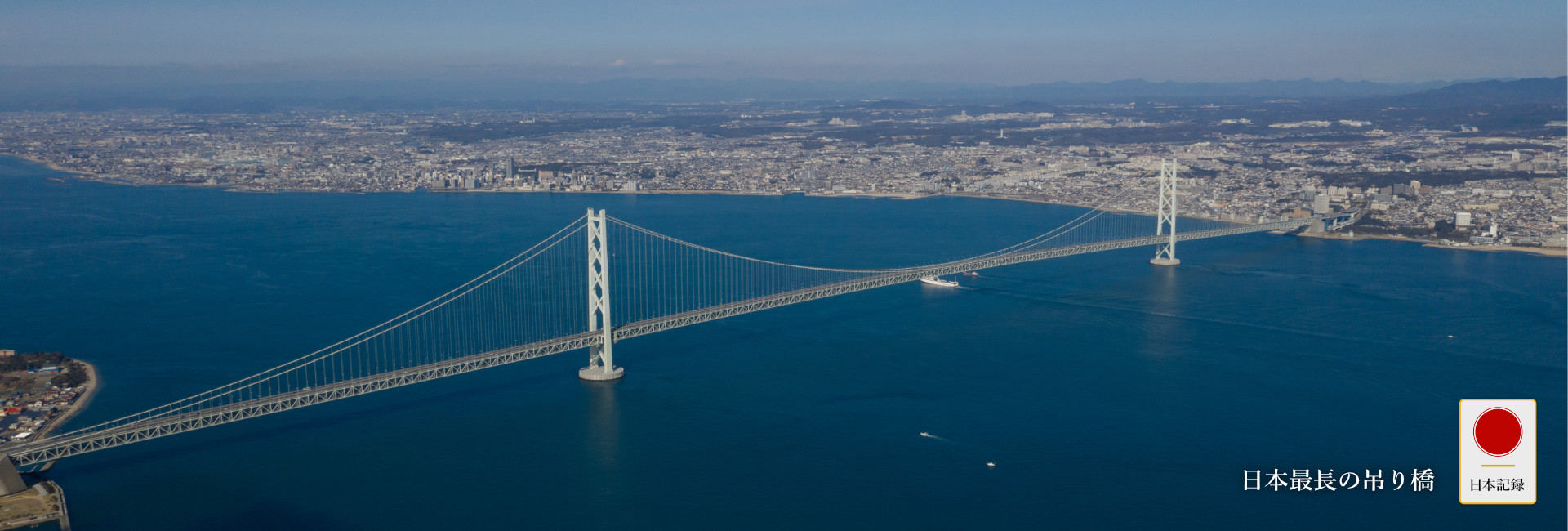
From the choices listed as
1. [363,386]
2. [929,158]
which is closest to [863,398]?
[363,386]

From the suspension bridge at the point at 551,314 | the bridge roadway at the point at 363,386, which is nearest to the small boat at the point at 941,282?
the suspension bridge at the point at 551,314

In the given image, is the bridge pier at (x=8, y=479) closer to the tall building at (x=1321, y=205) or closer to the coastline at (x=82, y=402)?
the coastline at (x=82, y=402)

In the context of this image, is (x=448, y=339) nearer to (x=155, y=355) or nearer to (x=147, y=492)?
(x=155, y=355)

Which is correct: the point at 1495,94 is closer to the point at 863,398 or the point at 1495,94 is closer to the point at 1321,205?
the point at 1321,205

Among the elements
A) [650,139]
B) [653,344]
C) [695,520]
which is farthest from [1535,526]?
[650,139]

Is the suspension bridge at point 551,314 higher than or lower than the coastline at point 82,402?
higher
